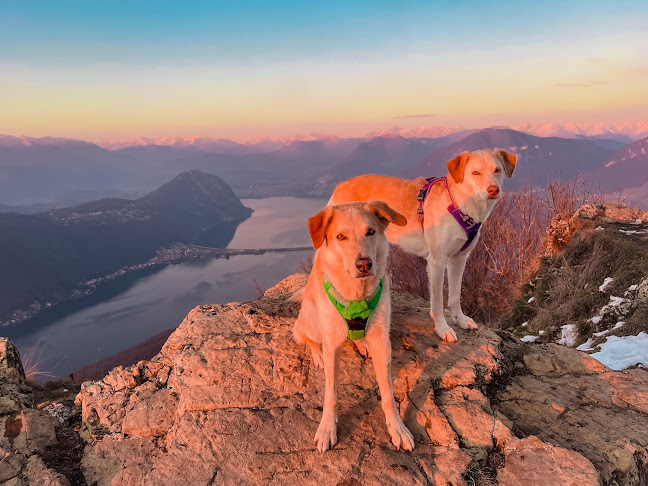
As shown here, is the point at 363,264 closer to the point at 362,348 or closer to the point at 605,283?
the point at 362,348

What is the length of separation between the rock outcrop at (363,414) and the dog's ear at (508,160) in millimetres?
2462

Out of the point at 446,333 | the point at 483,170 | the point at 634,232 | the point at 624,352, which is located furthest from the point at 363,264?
the point at 634,232

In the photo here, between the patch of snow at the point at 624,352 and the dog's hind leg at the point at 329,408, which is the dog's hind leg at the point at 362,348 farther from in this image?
the patch of snow at the point at 624,352

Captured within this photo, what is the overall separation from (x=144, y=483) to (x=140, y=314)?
107342mm

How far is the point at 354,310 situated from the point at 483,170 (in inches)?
114

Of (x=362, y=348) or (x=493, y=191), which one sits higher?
(x=493, y=191)

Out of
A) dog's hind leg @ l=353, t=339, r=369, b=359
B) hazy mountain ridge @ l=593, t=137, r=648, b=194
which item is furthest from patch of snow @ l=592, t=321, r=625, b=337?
hazy mountain ridge @ l=593, t=137, r=648, b=194

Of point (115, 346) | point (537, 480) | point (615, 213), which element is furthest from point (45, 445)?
point (115, 346)

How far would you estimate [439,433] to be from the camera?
11.7 feet

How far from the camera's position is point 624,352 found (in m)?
5.97

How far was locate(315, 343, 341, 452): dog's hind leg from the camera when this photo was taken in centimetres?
344

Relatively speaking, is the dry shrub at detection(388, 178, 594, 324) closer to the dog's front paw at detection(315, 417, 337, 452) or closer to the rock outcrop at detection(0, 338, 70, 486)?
the dog's front paw at detection(315, 417, 337, 452)

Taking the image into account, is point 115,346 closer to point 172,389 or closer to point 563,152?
point 172,389

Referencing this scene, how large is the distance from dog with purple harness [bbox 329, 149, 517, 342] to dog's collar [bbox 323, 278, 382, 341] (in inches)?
74.4
